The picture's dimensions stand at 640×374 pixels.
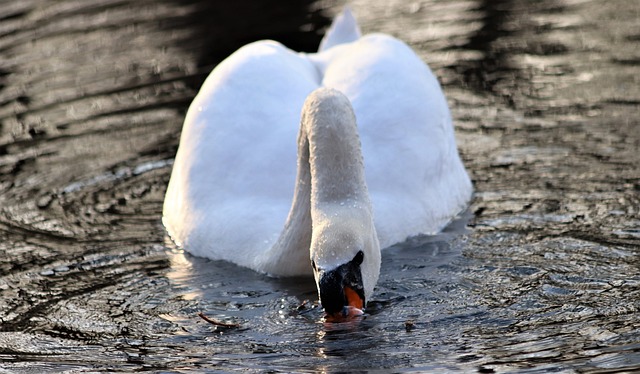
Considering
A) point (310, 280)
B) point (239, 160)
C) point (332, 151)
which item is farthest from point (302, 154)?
point (239, 160)

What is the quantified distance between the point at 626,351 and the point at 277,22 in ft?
29.3

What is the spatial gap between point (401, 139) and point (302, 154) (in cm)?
133

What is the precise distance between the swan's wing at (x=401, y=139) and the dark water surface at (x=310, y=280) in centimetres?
18

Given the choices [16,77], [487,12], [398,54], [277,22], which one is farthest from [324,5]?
[398,54]

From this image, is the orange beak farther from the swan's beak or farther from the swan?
the swan

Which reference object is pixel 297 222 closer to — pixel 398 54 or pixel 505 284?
pixel 505 284

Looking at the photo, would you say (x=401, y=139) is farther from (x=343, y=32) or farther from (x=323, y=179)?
(x=343, y=32)

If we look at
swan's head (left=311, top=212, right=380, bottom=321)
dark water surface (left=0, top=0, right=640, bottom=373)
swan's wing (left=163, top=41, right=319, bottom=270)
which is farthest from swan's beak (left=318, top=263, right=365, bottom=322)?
swan's wing (left=163, top=41, right=319, bottom=270)

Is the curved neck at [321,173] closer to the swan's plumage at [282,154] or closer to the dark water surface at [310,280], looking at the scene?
the swan's plumage at [282,154]

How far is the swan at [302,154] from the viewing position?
7586 mm

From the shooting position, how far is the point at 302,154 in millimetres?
7637

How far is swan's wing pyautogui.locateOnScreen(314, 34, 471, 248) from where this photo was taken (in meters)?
8.53

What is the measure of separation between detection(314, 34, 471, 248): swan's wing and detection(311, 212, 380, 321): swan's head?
63.8 inches

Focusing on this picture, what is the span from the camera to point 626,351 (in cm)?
637
